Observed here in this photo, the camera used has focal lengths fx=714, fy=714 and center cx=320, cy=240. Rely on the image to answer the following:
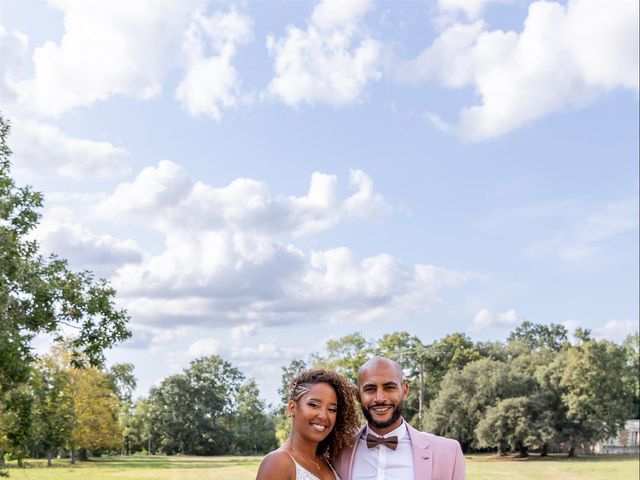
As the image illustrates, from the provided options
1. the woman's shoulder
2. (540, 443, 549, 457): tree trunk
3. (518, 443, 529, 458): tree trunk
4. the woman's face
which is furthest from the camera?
(540, 443, 549, 457): tree trunk

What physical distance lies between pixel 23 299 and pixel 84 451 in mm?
44089

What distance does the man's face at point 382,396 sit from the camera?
484cm

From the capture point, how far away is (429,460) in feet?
15.8

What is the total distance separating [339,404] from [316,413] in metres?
0.22

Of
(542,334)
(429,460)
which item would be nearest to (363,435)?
(429,460)

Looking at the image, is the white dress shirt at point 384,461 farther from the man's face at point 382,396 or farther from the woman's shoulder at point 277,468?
the woman's shoulder at point 277,468

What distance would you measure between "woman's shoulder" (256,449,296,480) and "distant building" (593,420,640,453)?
68.8 meters

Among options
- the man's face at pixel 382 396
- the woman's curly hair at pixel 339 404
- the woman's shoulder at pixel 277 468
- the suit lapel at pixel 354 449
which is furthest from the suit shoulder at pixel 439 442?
the woman's shoulder at pixel 277 468

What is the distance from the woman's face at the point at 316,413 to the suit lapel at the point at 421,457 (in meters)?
0.67

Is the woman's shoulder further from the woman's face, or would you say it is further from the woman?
the woman's face

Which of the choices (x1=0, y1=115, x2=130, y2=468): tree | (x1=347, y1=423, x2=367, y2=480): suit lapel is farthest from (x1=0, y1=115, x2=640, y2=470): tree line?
(x1=347, y1=423, x2=367, y2=480): suit lapel

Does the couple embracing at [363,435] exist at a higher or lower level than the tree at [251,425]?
higher

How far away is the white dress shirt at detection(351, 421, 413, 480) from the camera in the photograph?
4.81 m

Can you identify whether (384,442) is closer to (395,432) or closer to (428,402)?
(395,432)
